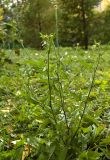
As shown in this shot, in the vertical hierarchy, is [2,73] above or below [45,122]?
below

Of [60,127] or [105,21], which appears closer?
[60,127]

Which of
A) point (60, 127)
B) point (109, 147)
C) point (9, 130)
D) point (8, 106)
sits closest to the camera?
point (60, 127)

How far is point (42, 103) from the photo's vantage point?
289cm

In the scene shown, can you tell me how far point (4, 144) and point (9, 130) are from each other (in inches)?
17.9

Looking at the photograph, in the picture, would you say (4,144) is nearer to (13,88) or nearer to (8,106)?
(8,106)

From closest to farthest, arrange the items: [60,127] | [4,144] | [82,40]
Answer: [60,127]
[4,144]
[82,40]

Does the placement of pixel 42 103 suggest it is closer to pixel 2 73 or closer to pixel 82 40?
pixel 2 73

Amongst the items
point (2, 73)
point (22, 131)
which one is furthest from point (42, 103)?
point (2, 73)

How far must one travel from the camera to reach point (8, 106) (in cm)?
480

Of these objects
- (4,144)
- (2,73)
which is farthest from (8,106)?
(2,73)

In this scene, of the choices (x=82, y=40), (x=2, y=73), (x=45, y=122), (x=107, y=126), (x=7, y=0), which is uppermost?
(x=7, y=0)

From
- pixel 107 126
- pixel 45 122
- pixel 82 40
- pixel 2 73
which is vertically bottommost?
pixel 82 40

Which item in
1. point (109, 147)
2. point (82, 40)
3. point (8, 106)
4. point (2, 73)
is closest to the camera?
point (109, 147)

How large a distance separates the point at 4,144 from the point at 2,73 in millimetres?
4156
